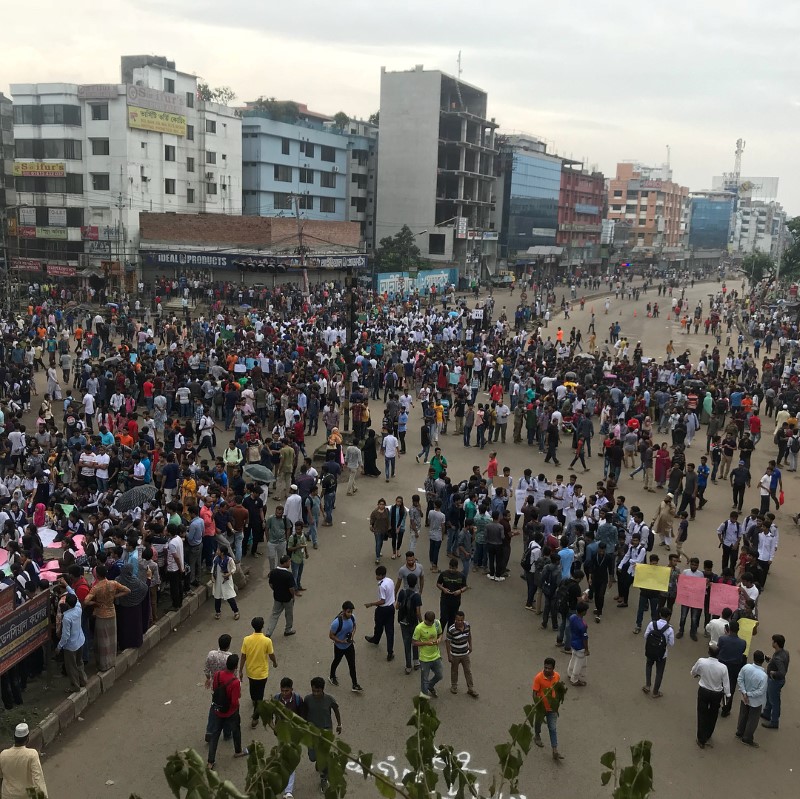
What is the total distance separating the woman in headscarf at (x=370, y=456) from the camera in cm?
1714

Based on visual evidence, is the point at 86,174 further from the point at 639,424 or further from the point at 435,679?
the point at 435,679

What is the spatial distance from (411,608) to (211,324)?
2287 centimetres

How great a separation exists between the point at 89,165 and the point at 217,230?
833 centimetres

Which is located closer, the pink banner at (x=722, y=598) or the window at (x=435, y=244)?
the pink banner at (x=722, y=598)

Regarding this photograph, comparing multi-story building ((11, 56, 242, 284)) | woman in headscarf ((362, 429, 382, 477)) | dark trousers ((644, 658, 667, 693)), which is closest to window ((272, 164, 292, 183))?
multi-story building ((11, 56, 242, 284))

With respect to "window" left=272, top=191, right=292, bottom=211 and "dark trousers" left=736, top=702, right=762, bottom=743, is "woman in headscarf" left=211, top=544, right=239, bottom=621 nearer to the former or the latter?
"dark trousers" left=736, top=702, right=762, bottom=743

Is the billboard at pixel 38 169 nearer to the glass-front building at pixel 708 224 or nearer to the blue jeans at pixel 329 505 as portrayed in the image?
the blue jeans at pixel 329 505

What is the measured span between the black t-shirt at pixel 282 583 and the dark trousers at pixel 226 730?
207cm

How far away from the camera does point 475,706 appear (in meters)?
9.16

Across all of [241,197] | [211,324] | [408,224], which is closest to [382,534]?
[211,324]

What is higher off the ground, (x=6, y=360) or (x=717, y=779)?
(x=6, y=360)

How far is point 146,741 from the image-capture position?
8312mm

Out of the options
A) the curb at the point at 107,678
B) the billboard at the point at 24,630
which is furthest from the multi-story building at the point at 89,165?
the billboard at the point at 24,630

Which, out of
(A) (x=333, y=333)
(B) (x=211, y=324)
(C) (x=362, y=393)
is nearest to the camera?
(C) (x=362, y=393)
